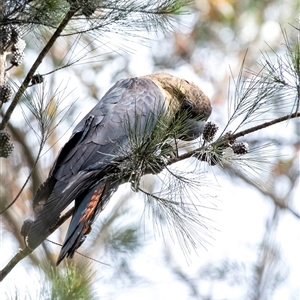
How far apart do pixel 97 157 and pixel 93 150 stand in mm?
72

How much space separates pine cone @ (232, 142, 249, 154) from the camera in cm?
254

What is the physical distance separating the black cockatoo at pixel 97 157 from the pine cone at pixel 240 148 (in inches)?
7.1

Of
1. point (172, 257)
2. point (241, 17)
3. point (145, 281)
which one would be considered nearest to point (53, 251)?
point (145, 281)

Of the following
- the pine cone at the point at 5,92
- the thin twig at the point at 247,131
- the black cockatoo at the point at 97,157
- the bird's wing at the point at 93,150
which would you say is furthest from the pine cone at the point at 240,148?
the pine cone at the point at 5,92

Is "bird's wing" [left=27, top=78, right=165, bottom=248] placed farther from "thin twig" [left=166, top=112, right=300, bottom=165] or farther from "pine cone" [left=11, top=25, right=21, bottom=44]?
"pine cone" [left=11, top=25, right=21, bottom=44]

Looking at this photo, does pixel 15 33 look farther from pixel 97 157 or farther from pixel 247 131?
pixel 247 131

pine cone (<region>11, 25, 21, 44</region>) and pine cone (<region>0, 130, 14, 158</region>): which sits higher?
pine cone (<region>11, 25, 21, 44</region>)

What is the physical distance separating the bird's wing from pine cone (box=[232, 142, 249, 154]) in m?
0.31

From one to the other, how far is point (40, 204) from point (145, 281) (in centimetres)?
283

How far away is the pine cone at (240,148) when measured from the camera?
99.8 inches

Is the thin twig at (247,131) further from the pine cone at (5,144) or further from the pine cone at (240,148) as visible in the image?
the pine cone at (5,144)

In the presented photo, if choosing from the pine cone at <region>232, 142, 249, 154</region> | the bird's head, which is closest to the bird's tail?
the pine cone at <region>232, 142, 249, 154</region>

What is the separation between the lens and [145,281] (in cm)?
545

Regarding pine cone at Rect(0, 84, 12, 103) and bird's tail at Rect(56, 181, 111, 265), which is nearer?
bird's tail at Rect(56, 181, 111, 265)
